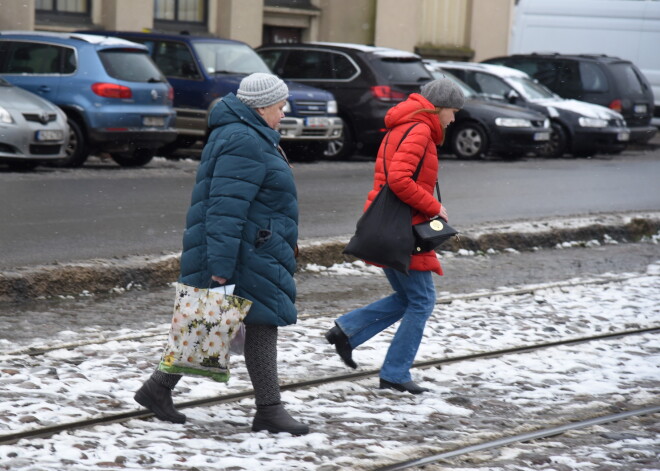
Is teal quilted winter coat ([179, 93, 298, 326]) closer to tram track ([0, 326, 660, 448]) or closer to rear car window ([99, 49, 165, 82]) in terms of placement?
tram track ([0, 326, 660, 448])

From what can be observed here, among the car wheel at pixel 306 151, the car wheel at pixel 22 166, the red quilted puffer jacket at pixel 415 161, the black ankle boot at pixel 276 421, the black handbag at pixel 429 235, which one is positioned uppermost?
the red quilted puffer jacket at pixel 415 161

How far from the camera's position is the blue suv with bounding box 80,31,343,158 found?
1705 centimetres

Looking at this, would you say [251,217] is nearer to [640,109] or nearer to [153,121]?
[153,121]

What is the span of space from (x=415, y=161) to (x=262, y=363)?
1.34m

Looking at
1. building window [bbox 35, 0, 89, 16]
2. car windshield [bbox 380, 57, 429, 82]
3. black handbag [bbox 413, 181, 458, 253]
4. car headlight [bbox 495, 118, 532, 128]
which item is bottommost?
black handbag [bbox 413, 181, 458, 253]

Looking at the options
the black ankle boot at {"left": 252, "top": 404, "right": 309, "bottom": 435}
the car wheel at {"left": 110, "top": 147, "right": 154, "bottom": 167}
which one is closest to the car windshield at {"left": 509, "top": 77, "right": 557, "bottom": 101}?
the car wheel at {"left": 110, "top": 147, "right": 154, "bottom": 167}

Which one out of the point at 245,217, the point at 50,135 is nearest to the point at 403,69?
the point at 50,135

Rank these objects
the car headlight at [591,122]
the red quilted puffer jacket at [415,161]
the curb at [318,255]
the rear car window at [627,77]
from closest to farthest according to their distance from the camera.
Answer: the red quilted puffer jacket at [415,161], the curb at [318,255], the car headlight at [591,122], the rear car window at [627,77]

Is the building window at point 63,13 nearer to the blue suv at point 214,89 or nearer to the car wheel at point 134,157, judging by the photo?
the blue suv at point 214,89

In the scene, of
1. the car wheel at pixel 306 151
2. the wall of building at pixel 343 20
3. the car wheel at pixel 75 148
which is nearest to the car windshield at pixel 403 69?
the car wheel at pixel 306 151

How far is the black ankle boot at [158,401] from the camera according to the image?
514 centimetres

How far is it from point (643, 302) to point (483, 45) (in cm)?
2224

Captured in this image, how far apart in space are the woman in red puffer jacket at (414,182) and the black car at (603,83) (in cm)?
1794

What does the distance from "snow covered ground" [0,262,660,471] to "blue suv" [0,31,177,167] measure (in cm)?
807
